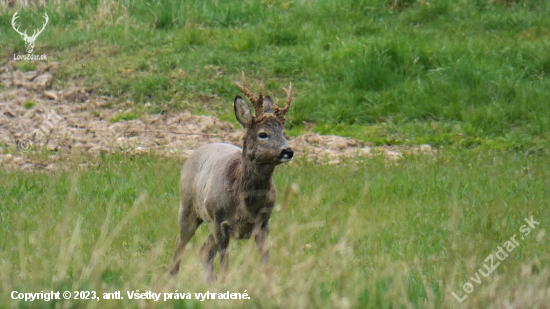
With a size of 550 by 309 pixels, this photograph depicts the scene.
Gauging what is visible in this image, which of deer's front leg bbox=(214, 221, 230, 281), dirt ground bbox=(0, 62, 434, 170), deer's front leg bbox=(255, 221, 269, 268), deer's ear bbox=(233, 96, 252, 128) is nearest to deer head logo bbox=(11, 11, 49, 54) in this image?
dirt ground bbox=(0, 62, 434, 170)

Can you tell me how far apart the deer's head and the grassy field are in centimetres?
42

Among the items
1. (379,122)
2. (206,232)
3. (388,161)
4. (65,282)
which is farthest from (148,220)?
(379,122)

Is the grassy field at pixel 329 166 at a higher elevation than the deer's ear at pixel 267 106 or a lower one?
lower

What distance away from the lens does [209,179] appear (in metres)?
6.95

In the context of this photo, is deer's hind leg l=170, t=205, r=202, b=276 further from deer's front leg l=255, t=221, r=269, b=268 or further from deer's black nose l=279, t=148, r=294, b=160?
deer's black nose l=279, t=148, r=294, b=160

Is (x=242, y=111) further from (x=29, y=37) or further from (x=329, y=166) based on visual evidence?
(x=29, y=37)

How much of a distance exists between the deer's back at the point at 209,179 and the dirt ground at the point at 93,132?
385 cm

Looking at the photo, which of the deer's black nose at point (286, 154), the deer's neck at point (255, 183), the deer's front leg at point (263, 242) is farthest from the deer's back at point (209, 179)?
the deer's black nose at point (286, 154)

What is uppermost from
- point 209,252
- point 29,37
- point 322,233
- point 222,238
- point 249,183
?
point 249,183

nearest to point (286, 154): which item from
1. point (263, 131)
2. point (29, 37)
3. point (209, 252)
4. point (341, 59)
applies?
point (263, 131)

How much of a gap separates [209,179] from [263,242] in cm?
75

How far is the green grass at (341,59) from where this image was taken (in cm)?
1271

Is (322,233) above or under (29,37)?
above

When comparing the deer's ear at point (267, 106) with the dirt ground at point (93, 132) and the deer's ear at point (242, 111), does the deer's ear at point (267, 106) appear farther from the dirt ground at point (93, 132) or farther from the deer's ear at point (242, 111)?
the dirt ground at point (93, 132)
